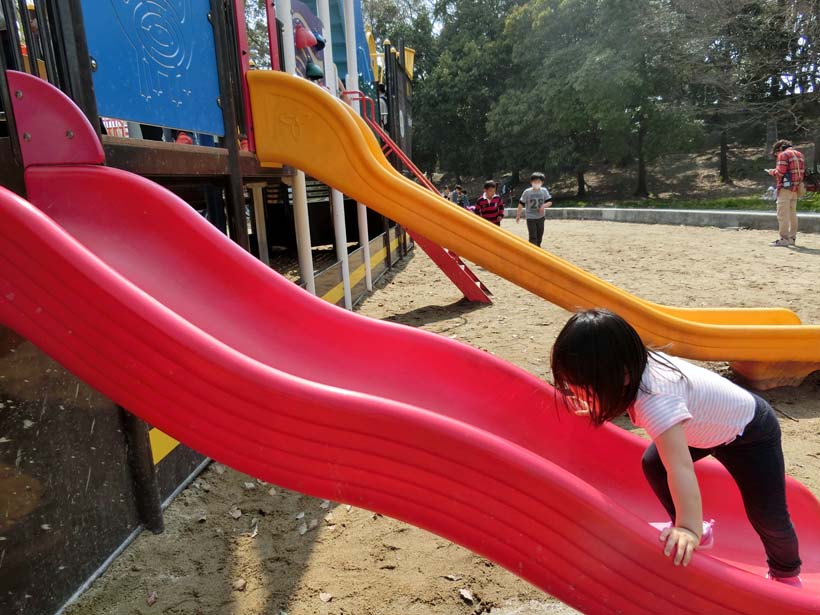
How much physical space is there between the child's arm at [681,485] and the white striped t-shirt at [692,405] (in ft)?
0.10

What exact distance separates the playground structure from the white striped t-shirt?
26 cm

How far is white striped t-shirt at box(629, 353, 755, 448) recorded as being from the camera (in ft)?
5.13

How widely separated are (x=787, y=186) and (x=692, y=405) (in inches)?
356

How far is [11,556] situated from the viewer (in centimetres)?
184

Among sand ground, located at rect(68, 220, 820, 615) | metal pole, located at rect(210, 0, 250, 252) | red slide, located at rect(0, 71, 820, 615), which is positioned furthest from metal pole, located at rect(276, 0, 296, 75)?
red slide, located at rect(0, 71, 820, 615)

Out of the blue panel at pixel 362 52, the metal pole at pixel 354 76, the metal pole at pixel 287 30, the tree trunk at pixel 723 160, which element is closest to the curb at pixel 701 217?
the blue panel at pixel 362 52

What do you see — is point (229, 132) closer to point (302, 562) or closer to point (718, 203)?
point (302, 562)

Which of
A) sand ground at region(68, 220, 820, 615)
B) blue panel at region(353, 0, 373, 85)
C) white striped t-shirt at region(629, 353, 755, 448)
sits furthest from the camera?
blue panel at region(353, 0, 373, 85)

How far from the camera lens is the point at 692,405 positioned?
1652 millimetres

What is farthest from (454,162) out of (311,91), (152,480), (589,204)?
(152,480)

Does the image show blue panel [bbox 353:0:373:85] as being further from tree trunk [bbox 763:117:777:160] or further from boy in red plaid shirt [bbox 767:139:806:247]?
tree trunk [bbox 763:117:777:160]

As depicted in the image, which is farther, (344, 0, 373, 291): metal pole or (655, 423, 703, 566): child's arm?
(344, 0, 373, 291): metal pole

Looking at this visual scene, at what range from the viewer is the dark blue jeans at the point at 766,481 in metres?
1.74

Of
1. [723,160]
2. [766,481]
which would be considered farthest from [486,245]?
[723,160]
